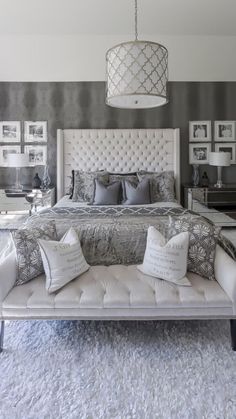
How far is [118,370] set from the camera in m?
1.96

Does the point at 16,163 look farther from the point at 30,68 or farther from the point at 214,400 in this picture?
the point at 214,400

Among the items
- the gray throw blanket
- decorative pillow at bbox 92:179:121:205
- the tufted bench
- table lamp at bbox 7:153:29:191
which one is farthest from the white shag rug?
table lamp at bbox 7:153:29:191

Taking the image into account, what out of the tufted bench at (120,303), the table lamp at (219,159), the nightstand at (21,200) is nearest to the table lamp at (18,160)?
the nightstand at (21,200)

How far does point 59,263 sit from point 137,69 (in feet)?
5.53

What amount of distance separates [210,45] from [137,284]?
4725mm

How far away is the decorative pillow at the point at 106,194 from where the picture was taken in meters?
4.49

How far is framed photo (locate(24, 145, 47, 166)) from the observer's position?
18.5ft

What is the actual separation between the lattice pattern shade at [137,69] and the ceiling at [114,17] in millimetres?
1930

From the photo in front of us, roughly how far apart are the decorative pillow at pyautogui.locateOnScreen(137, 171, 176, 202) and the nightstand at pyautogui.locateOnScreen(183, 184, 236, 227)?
0.43 m

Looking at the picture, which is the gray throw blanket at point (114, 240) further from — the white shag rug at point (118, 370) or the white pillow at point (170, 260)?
the white shag rug at point (118, 370)

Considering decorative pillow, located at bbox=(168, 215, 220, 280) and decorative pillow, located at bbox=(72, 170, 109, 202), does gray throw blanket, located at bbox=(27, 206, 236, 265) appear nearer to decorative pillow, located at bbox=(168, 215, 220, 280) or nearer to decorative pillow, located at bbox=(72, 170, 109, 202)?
decorative pillow, located at bbox=(168, 215, 220, 280)

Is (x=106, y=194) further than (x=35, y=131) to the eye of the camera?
No

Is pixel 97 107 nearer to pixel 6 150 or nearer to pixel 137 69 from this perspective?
pixel 6 150

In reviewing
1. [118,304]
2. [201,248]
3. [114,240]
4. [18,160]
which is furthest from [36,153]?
[118,304]
